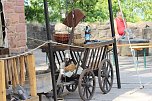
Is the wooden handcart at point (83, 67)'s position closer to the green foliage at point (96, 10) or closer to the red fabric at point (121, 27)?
the red fabric at point (121, 27)

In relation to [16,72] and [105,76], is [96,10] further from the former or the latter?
[16,72]

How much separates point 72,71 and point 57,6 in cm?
1060

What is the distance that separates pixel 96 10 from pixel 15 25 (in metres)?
11.5

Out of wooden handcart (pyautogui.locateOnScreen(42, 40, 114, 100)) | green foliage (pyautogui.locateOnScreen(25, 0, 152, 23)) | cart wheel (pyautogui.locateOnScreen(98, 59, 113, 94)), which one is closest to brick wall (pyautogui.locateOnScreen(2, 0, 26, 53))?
wooden handcart (pyautogui.locateOnScreen(42, 40, 114, 100))

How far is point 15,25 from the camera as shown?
613cm

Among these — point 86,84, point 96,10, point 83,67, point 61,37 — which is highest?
point 96,10

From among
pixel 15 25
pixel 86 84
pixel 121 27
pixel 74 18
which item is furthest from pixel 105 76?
A: pixel 121 27

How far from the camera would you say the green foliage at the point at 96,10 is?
1651cm

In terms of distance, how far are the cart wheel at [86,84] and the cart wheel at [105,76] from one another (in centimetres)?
23

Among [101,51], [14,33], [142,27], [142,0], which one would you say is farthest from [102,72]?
Answer: [142,0]

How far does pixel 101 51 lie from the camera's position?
639 cm

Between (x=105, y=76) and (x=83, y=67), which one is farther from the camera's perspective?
(x=105, y=76)

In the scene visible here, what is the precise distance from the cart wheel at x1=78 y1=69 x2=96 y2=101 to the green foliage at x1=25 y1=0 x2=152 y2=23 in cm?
1015

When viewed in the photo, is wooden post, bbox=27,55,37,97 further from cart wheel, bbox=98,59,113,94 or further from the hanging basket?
cart wheel, bbox=98,59,113,94
